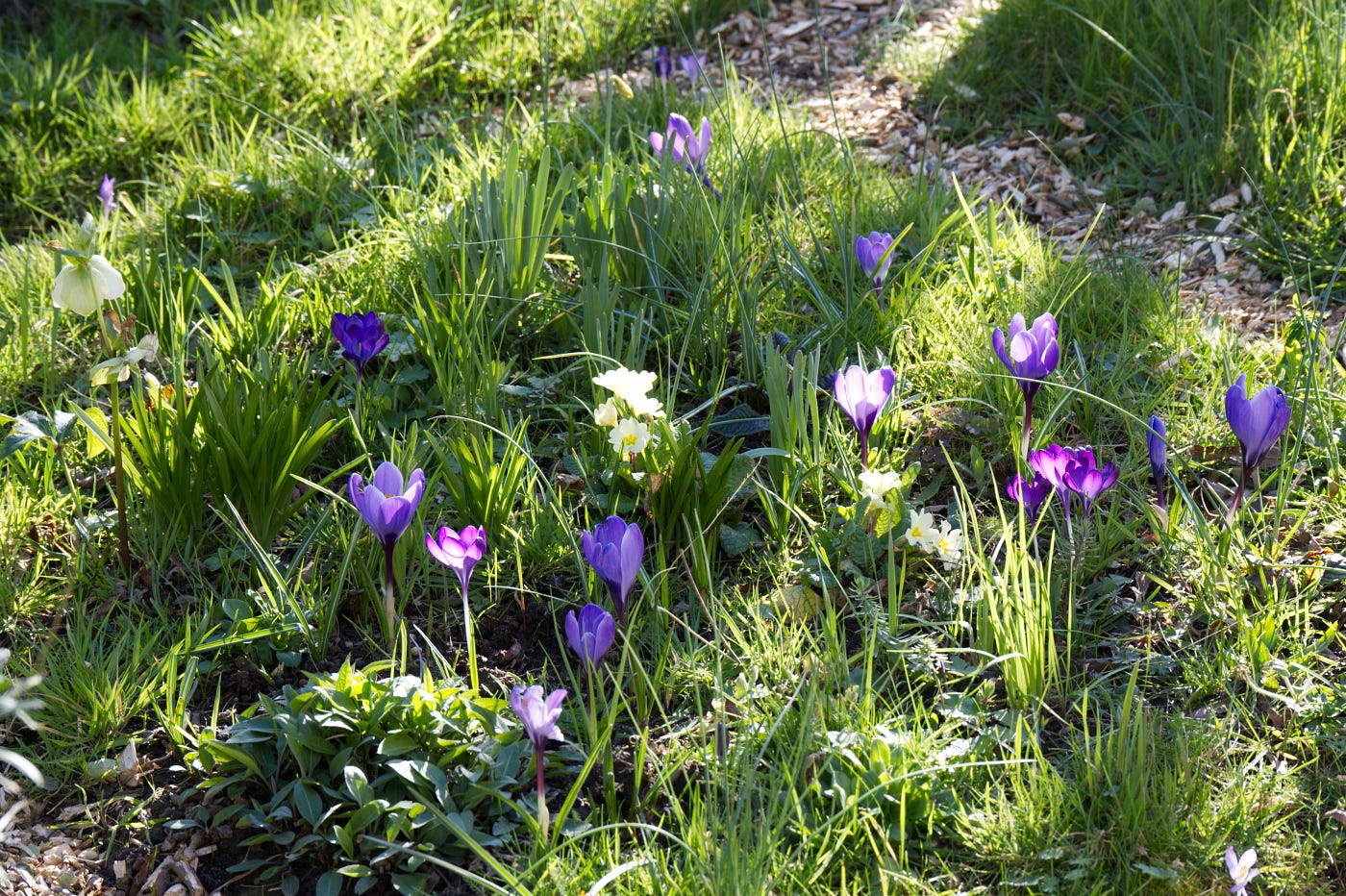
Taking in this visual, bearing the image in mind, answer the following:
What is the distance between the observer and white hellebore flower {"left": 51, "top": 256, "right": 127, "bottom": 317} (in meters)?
1.76

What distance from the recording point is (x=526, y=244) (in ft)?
8.78

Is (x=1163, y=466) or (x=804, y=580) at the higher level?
(x=1163, y=466)

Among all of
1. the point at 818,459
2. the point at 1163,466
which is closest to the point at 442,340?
the point at 818,459

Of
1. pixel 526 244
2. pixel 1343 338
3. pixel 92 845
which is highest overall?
pixel 526 244

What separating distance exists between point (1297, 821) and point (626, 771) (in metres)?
1.02

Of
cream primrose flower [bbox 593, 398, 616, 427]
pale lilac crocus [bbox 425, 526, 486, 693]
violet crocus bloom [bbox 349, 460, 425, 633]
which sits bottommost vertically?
pale lilac crocus [bbox 425, 526, 486, 693]

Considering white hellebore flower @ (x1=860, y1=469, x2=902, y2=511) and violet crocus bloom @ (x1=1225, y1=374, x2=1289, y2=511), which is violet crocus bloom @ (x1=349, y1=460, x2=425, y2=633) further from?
violet crocus bloom @ (x1=1225, y1=374, x2=1289, y2=511)

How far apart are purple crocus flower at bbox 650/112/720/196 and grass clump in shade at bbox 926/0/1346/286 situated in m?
0.99

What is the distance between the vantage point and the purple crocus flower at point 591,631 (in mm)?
1633

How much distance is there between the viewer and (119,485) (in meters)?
2.01

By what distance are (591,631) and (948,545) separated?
686mm

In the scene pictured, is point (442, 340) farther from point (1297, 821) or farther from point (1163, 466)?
point (1297, 821)

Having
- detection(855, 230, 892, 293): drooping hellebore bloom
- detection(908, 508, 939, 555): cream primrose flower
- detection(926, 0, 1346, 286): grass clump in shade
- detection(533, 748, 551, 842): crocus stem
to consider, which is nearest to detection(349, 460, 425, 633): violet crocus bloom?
detection(533, 748, 551, 842): crocus stem

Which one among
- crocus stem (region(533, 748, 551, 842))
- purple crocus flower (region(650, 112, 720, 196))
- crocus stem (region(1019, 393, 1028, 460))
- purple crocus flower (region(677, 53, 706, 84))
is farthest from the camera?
purple crocus flower (region(677, 53, 706, 84))
